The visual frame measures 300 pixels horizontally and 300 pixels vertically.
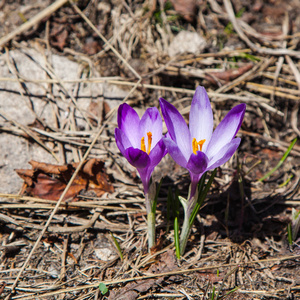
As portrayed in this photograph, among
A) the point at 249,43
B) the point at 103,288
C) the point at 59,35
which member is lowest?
the point at 103,288

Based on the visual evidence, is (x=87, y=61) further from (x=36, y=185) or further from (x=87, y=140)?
(x=36, y=185)

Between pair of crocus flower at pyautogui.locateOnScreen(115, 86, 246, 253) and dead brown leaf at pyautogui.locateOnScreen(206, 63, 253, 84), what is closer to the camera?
pair of crocus flower at pyautogui.locateOnScreen(115, 86, 246, 253)

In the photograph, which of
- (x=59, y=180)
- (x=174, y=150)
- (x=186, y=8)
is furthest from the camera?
(x=186, y=8)

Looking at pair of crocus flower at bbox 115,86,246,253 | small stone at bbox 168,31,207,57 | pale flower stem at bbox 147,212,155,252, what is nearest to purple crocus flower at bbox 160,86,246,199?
pair of crocus flower at bbox 115,86,246,253

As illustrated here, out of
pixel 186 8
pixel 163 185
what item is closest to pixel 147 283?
pixel 163 185

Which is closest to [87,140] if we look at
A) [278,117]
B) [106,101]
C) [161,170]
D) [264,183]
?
[106,101]

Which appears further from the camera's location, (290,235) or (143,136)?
(290,235)

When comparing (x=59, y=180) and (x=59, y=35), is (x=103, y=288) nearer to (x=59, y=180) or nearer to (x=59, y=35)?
(x=59, y=180)

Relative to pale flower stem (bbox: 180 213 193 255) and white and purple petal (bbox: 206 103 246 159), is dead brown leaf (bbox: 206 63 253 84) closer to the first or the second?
white and purple petal (bbox: 206 103 246 159)
